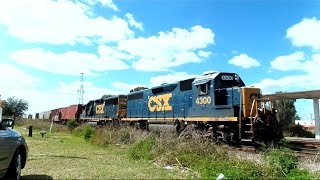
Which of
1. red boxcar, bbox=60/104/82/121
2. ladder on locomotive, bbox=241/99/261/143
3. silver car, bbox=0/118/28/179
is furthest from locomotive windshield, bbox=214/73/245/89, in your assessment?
red boxcar, bbox=60/104/82/121

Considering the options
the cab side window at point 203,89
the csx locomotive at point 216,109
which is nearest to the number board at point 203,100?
the csx locomotive at point 216,109

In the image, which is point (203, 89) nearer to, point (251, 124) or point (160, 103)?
point (251, 124)

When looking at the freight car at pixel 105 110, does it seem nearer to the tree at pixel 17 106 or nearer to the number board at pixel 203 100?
the number board at pixel 203 100

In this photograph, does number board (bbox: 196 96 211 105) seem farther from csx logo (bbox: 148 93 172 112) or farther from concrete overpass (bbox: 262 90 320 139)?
concrete overpass (bbox: 262 90 320 139)

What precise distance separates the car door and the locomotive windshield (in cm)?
1337

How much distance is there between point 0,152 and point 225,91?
13793 millimetres

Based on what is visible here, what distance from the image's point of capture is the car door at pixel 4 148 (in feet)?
25.3

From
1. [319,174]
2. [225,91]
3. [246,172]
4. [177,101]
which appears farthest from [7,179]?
[177,101]

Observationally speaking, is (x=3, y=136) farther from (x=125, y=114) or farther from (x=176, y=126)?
(x=125, y=114)

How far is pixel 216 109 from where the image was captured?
766 inches

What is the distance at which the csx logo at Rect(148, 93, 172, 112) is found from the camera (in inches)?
969

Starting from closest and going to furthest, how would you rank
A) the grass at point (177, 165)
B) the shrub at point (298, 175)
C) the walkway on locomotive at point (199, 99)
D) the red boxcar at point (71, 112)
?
the shrub at point (298, 175) → the grass at point (177, 165) → the walkway on locomotive at point (199, 99) → the red boxcar at point (71, 112)

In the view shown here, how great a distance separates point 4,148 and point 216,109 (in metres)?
13.0

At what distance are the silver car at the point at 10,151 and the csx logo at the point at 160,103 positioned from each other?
51.6 ft
